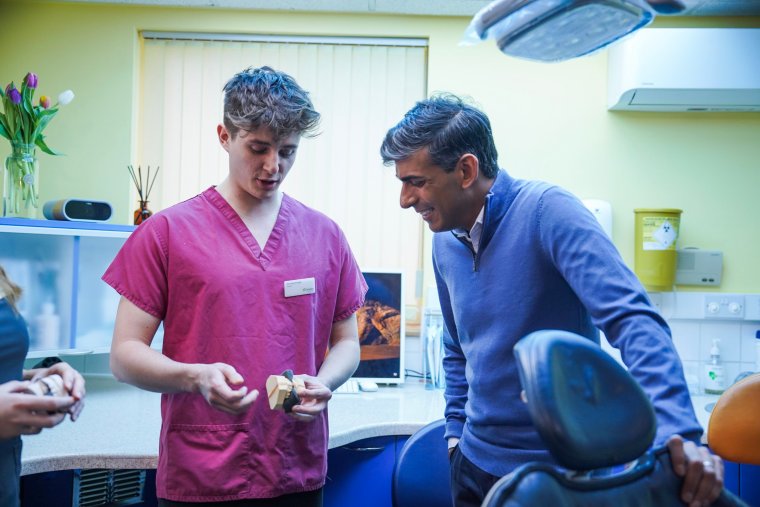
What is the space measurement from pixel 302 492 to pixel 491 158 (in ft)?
2.61

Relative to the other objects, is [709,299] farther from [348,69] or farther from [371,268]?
[348,69]

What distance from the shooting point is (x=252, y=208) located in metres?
1.52

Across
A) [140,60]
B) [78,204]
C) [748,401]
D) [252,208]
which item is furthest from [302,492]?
[140,60]

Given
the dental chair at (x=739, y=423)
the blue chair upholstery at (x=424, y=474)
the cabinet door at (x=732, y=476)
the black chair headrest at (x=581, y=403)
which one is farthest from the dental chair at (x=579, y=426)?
the cabinet door at (x=732, y=476)

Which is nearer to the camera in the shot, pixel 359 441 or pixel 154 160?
pixel 359 441

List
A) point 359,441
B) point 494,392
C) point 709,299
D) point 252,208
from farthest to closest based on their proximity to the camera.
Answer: point 709,299 → point 359,441 → point 252,208 → point 494,392

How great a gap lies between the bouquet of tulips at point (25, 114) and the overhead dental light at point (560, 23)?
179 centimetres

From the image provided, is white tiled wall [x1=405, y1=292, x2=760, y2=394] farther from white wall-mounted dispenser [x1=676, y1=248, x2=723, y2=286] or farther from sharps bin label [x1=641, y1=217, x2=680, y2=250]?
sharps bin label [x1=641, y1=217, x2=680, y2=250]

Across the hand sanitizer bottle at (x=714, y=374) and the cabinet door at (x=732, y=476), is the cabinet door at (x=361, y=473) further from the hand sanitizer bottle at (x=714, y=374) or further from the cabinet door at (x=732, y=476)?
the hand sanitizer bottle at (x=714, y=374)

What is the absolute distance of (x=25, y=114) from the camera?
2.50m

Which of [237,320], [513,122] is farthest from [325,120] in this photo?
[237,320]

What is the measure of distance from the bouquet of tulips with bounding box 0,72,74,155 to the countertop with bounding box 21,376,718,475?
98 centimetres

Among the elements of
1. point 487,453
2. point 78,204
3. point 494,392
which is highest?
point 78,204

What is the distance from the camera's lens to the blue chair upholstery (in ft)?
6.52
